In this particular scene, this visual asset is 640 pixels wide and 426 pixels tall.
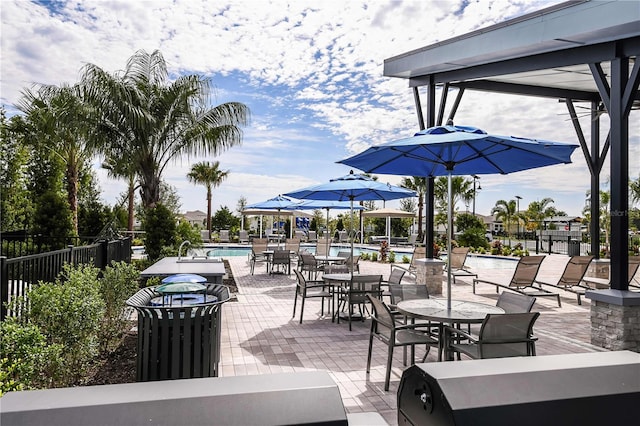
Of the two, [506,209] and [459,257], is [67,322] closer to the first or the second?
[459,257]

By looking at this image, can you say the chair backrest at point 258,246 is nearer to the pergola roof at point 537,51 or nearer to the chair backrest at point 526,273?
the pergola roof at point 537,51

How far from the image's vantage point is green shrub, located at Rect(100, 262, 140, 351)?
552 cm

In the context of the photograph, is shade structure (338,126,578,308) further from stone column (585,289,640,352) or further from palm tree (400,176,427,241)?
palm tree (400,176,427,241)

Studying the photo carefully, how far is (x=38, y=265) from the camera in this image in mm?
5672

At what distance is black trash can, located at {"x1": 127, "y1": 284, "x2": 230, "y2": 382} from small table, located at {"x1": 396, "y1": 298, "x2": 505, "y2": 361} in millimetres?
1982

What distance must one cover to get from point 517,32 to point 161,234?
32.2 feet

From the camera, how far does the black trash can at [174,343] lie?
3.43 meters

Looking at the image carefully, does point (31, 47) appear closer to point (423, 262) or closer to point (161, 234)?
point (161, 234)

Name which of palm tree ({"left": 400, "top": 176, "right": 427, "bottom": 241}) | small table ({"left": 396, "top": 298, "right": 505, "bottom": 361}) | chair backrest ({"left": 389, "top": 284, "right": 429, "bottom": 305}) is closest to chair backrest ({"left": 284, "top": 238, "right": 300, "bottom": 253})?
chair backrest ({"left": 389, "top": 284, "right": 429, "bottom": 305})

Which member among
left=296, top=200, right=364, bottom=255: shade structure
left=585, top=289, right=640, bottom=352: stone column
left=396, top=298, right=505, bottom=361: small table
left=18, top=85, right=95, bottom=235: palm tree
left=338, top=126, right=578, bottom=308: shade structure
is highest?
left=18, top=85, right=95, bottom=235: palm tree

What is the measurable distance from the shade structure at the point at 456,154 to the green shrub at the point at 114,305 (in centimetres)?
365

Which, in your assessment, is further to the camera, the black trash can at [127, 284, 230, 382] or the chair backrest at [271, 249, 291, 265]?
the chair backrest at [271, 249, 291, 265]

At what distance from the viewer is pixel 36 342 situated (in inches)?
140

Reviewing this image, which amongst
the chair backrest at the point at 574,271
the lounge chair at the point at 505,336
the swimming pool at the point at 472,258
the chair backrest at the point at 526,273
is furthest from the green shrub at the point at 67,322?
the swimming pool at the point at 472,258
